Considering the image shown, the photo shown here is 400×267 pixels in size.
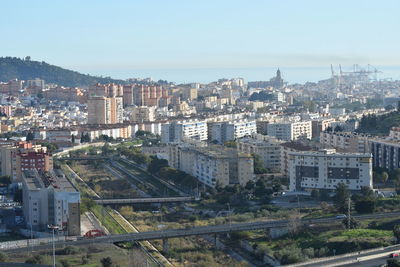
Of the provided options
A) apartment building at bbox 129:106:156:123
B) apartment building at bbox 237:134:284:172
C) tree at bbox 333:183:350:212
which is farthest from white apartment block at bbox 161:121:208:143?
tree at bbox 333:183:350:212

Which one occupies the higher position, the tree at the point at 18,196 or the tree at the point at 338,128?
the tree at the point at 338,128

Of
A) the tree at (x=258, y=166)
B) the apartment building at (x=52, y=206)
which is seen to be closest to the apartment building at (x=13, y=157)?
the apartment building at (x=52, y=206)

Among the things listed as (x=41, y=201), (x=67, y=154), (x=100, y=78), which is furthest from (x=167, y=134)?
(x=100, y=78)

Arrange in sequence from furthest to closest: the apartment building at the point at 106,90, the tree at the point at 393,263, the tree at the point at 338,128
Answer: the apartment building at the point at 106,90, the tree at the point at 338,128, the tree at the point at 393,263

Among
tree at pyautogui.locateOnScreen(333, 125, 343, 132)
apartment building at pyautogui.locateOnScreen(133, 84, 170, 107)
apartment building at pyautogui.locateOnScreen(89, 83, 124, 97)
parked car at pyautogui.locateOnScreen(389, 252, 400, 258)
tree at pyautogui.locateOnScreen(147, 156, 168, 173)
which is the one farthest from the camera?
apartment building at pyautogui.locateOnScreen(133, 84, 170, 107)

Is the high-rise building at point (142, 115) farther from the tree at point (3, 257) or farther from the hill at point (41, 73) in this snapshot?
the hill at point (41, 73)

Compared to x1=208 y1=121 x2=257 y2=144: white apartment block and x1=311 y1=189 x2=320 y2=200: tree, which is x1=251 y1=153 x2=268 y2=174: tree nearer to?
x1=311 y1=189 x2=320 y2=200: tree

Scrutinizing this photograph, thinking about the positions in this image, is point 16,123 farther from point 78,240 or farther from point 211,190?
point 78,240

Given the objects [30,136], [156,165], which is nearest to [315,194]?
[156,165]
